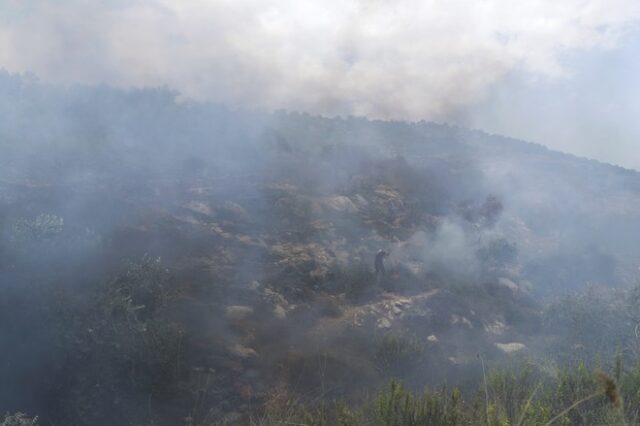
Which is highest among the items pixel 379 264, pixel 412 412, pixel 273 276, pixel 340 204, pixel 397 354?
pixel 340 204

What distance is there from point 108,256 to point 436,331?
8.44 metres

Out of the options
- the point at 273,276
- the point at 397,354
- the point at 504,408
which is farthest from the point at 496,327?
the point at 504,408

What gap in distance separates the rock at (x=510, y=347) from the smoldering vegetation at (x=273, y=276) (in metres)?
0.07

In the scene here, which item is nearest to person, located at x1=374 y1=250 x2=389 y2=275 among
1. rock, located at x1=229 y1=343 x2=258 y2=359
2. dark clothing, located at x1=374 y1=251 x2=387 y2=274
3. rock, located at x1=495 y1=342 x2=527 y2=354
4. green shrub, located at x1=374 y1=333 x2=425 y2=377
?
dark clothing, located at x1=374 y1=251 x2=387 y2=274

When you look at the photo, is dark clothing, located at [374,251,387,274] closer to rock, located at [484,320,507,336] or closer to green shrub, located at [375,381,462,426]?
rock, located at [484,320,507,336]

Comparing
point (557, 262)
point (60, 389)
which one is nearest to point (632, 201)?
point (557, 262)

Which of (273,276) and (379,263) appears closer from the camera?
(273,276)

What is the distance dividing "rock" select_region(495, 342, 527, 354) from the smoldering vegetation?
0.07m

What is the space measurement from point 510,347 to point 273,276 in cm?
629

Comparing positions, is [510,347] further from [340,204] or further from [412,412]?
[340,204]

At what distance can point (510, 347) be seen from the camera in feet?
34.5

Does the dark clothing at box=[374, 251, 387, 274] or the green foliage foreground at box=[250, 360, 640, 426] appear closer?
the green foliage foreground at box=[250, 360, 640, 426]

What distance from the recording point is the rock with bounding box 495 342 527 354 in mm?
10281

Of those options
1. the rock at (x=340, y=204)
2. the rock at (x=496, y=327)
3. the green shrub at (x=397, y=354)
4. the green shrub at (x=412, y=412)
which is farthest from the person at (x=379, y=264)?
the green shrub at (x=412, y=412)
